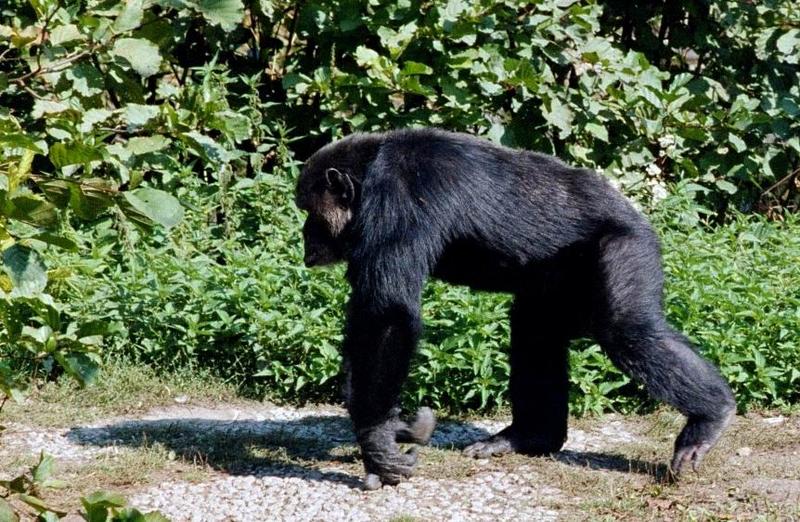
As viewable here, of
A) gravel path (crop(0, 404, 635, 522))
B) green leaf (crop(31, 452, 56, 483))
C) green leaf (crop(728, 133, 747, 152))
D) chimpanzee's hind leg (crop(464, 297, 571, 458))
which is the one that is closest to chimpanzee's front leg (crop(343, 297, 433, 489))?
gravel path (crop(0, 404, 635, 522))

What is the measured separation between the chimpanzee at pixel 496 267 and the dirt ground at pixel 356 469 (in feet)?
0.70

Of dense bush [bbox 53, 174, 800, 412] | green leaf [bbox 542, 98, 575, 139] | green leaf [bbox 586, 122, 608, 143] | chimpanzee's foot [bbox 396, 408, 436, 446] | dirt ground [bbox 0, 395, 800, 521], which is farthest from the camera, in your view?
green leaf [bbox 586, 122, 608, 143]

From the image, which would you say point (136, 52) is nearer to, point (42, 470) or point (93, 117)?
point (93, 117)

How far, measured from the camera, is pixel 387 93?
865 cm

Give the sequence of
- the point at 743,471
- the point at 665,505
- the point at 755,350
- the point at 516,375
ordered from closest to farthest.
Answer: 1. the point at 665,505
2. the point at 743,471
3. the point at 516,375
4. the point at 755,350

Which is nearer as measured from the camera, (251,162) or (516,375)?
(516,375)

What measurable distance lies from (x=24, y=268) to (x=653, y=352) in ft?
10.8

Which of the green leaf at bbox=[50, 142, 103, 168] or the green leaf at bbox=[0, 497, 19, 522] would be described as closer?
the green leaf at bbox=[0, 497, 19, 522]

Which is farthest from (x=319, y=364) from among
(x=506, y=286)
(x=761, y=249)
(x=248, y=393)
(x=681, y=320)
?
(x=761, y=249)

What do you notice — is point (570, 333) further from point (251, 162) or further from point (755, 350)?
point (251, 162)

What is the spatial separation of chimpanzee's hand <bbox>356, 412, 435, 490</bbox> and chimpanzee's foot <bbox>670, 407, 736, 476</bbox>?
1.29 metres

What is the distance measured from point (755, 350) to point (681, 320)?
48 cm

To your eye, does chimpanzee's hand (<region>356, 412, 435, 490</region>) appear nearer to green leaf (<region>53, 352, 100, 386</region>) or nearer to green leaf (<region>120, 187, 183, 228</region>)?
green leaf (<region>53, 352, 100, 386</region>)

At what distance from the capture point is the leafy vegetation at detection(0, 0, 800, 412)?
6.86m
